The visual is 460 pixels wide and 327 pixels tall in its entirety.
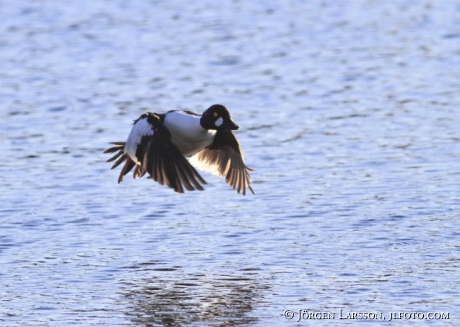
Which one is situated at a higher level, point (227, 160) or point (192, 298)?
point (227, 160)

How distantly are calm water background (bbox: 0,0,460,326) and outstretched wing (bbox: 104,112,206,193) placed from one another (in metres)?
0.89

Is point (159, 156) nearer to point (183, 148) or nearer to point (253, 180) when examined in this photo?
point (183, 148)

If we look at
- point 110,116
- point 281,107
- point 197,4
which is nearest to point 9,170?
point 110,116

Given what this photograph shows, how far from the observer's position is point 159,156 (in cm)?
926

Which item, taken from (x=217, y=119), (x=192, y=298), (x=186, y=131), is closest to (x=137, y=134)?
(x=186, y=131)

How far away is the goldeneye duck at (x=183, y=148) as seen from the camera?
9.07m

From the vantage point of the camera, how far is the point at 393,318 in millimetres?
7973

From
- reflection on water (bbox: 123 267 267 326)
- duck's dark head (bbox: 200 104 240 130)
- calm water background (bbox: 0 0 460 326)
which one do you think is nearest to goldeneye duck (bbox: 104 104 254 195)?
duck's dark head (bbox: 200 104 240 130)

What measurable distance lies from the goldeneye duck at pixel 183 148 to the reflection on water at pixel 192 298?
84 cm

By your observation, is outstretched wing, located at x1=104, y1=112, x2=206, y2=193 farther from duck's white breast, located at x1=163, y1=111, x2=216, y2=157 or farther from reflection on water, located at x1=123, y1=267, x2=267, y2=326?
reflection on water, located at x1=123, y1=267, x2=267, y2=326

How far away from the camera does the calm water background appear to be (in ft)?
28.5

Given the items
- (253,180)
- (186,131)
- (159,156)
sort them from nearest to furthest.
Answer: (159,156), (186,131), (253,180)

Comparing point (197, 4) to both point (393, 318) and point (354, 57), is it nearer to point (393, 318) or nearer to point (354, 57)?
point (354, 57)

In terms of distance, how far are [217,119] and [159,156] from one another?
91 cm
